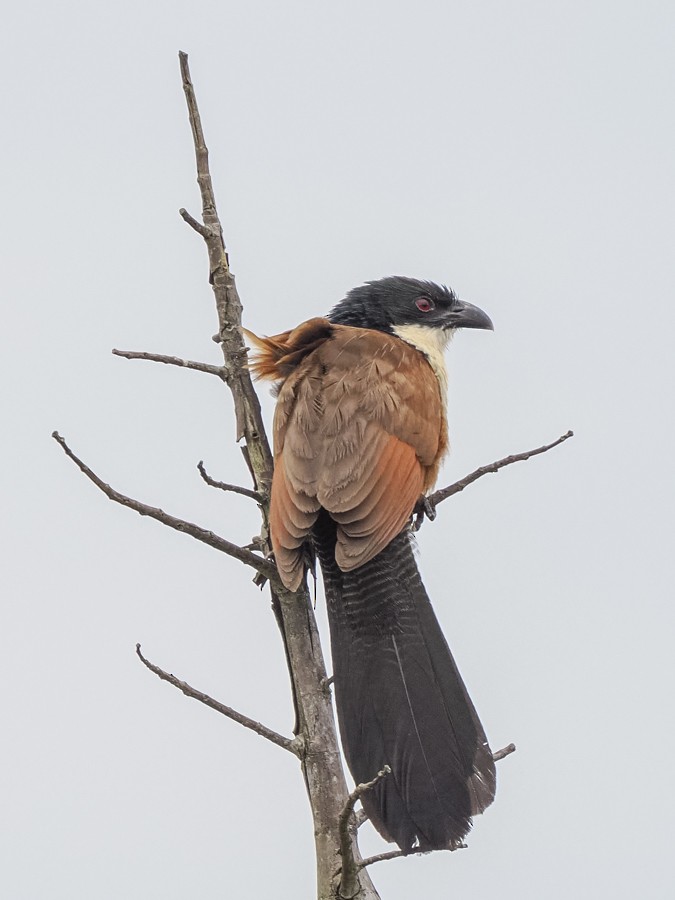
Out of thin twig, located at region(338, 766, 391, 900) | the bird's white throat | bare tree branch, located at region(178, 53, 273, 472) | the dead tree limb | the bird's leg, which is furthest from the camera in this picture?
the bird's white throat

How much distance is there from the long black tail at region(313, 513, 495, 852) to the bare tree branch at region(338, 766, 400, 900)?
22 centimetres

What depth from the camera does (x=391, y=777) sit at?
9.05ft

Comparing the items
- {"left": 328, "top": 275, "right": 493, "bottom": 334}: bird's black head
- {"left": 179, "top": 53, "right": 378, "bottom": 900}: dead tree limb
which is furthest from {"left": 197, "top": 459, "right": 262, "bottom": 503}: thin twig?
{"left": 328, "top": 275, "right": 493, "bottom": 334}: bird's black head

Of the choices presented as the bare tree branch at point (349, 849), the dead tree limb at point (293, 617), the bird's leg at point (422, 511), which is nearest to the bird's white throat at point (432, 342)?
the bird's leg at point (422, 511)

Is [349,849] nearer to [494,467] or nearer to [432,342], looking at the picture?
[494,467]

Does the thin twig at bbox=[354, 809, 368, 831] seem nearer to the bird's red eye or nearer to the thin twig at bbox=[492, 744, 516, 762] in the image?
the thin twig at bbox=[492, 744, 516, 762]

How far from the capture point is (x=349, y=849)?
2350 mm

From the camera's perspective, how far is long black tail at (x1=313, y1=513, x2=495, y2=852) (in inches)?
107

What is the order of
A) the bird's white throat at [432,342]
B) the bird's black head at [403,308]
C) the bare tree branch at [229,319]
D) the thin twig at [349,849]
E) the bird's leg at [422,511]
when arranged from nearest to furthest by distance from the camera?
the thin twig at [349,849]
the bare tree branch at [229,319]
the bird's leg at [422,511]
the bird's white throat at [432,342]
the bird's black head at [403,308]

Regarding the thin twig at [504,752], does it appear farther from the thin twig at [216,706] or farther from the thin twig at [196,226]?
the thin twig at [196,226]

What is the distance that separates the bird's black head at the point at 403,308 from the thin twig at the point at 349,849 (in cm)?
215

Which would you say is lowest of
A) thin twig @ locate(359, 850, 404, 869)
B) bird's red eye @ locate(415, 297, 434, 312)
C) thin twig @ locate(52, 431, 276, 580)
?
thin twig @ locate(359, 850, 404, 869)

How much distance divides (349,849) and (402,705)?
2.09 ft

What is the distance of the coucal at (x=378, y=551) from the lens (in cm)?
277
